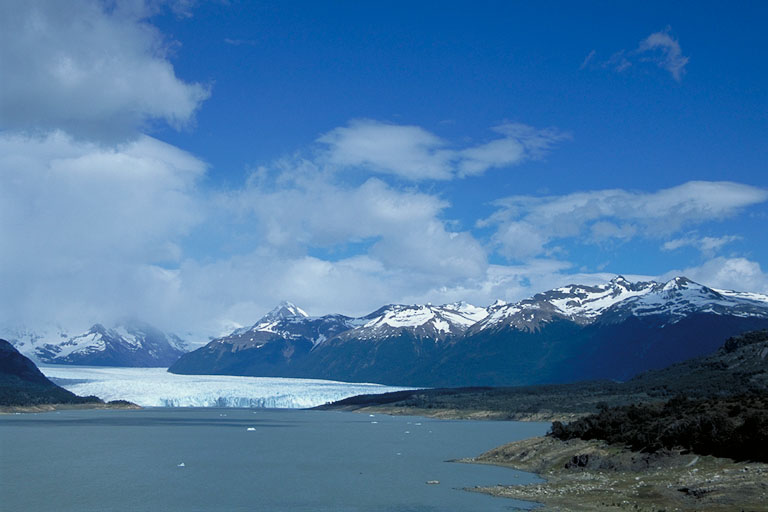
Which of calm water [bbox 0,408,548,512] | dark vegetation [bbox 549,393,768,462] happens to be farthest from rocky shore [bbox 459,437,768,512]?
calm water [bbox 0,408,548,512]

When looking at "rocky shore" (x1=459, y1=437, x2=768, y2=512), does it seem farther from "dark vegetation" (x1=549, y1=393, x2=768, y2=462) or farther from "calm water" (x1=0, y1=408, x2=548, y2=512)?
"calm water" (x1=0, y1=408, x2=548, y2=512)

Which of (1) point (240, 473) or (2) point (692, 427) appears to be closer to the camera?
(2) point (692, 427)

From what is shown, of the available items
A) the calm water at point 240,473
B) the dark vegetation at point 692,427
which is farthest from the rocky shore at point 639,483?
the calm water at point 240,473

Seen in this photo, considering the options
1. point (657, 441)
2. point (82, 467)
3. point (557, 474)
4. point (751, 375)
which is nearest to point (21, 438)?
point (82, 467)

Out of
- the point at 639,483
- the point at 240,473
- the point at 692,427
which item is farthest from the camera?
the point at 240,473

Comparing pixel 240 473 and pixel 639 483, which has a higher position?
pixel 639 483

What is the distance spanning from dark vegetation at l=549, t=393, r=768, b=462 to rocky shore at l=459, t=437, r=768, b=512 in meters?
1.11

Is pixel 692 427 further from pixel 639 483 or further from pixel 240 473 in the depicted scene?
pixel 240 473

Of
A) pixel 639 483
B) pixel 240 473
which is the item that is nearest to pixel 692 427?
pixel 639 483

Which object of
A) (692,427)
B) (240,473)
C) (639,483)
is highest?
(692,427)

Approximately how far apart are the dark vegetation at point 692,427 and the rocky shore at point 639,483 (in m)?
1.11

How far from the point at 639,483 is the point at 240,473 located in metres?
40.1

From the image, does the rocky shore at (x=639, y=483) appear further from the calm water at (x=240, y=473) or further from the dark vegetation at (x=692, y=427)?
the calm water at (x=240, y=473)

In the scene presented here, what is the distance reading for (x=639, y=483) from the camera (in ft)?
198
